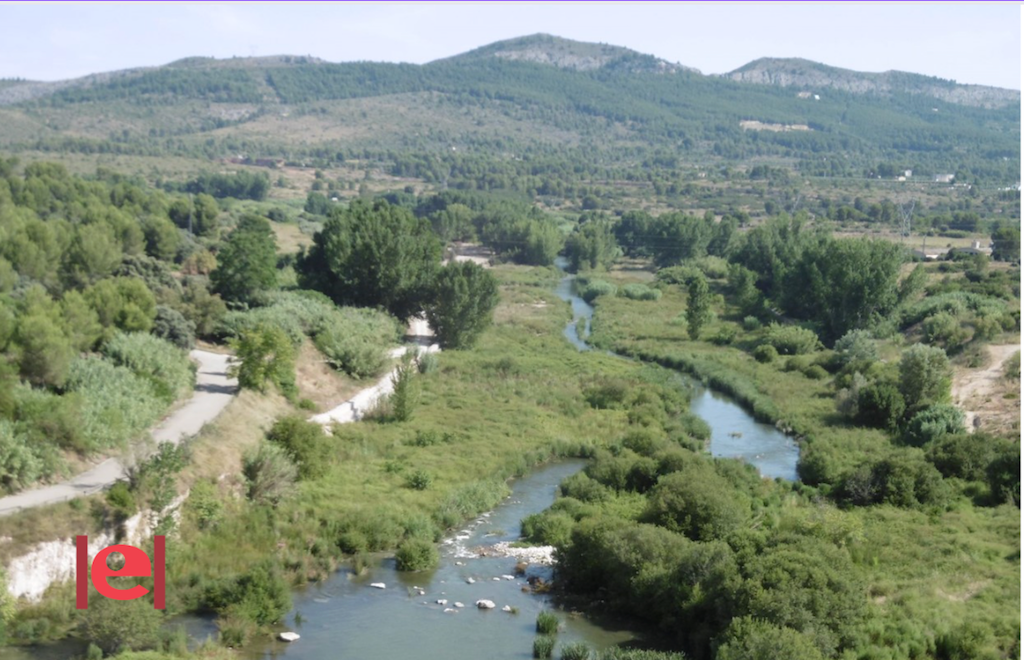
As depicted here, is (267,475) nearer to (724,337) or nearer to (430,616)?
(430,616)

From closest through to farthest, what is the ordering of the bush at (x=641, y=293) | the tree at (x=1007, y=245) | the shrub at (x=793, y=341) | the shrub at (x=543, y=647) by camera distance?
the shrub at (x=543, y=647), the shrub at (x=793, y=341), the bush at (x=641, y=293), the tree at (x=1007, y=245)

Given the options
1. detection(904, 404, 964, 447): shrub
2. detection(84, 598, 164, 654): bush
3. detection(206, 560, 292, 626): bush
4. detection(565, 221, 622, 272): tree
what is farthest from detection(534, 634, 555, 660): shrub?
detection(565, 221, 622, 272): tree

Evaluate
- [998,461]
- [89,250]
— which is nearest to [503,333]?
[89,250]


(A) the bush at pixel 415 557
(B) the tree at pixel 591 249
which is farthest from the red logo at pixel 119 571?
(B) the tree at pixel 591 249

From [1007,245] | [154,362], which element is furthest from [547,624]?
[1007,245]

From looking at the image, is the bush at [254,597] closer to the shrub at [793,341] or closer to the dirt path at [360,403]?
the dirt path at [360,403]

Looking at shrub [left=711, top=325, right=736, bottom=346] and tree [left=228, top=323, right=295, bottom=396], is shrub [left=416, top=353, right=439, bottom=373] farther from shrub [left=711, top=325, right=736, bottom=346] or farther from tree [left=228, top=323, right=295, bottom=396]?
shrub [left=711, top=325, right=736, bottom=346]
